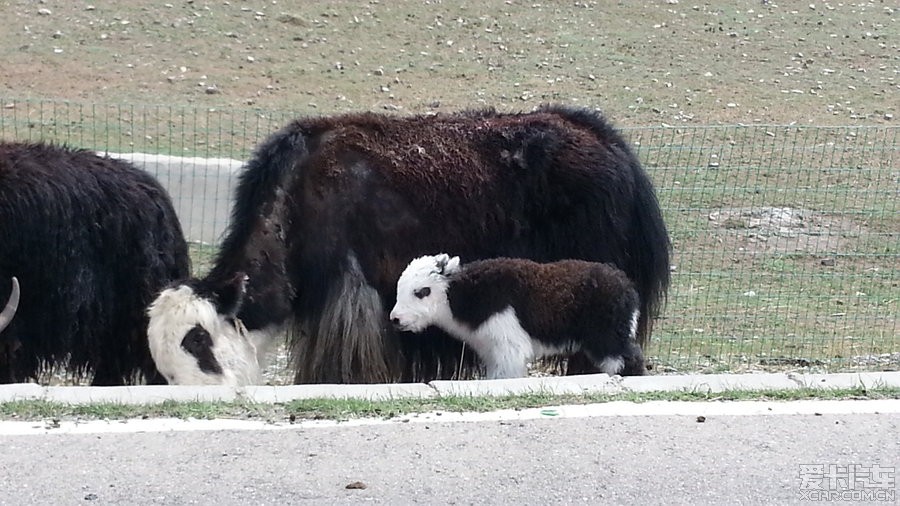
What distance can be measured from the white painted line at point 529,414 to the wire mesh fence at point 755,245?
245 centimetres

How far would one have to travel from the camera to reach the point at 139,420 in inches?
217

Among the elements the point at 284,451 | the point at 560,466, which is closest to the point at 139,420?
the point at 284,451

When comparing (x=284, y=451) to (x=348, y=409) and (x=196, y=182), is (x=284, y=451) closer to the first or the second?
(x=348, y=409)

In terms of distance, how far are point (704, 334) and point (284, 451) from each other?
471 centimetres

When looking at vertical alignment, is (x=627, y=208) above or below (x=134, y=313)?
above

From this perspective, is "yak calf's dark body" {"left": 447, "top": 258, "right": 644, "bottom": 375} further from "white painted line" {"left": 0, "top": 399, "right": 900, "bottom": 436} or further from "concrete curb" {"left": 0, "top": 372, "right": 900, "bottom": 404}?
"white painted line" {"left": 0, "top": 399, "right": 900, "bottom": 436}

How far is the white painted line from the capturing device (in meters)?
5.39

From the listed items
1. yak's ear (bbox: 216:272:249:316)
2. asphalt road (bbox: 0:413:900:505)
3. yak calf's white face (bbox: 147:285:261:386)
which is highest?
yak's ear (bbox: 216:272:249:316)

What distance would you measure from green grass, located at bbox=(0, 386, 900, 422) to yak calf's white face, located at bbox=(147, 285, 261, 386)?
105 centimetres

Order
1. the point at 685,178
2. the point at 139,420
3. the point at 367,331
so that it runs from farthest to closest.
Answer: the point at 685,178
the point at 367,331
the point at 139,420

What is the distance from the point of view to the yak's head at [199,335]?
22.2 feet

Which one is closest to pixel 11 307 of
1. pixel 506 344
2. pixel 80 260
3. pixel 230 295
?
pixel 80 260

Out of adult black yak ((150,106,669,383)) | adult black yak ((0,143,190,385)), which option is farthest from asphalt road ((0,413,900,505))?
adult black yak ((0,143,190,385))

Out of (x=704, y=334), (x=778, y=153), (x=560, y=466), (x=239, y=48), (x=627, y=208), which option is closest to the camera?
(x=560, y=466)
